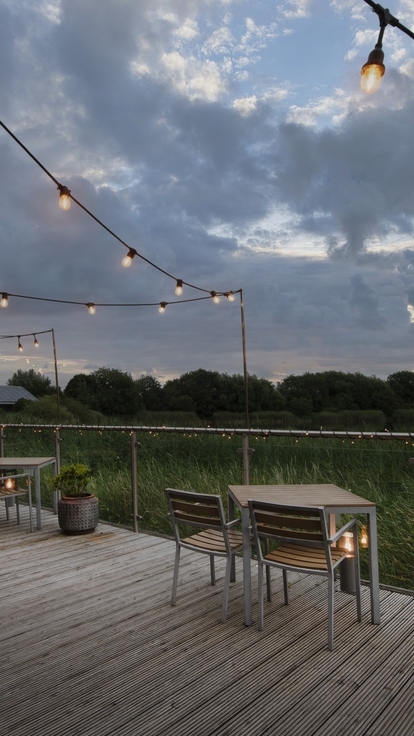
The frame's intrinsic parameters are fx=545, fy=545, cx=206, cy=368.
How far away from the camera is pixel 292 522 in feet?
10.0

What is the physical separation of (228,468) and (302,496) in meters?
1.79

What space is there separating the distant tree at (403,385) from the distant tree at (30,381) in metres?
33.6

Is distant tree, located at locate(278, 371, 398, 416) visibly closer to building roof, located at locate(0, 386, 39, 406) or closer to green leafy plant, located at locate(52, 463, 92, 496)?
green leafy plant, located at locate(52, 463, 92, 496)

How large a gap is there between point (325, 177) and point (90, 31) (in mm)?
7172

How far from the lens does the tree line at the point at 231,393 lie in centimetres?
1572

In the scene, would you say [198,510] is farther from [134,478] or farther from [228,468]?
[134,478]

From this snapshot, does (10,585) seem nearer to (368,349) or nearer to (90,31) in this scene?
(90,31)

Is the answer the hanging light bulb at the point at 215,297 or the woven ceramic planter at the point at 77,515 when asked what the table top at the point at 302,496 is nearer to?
the woven ceramic planter at the point at 77,515

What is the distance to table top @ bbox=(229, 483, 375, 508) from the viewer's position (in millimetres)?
3328

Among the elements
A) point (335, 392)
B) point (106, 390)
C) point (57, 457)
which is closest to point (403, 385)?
point (335, 392)

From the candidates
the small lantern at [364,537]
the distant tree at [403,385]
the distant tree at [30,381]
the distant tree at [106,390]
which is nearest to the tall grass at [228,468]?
the small lantern at [364,537]

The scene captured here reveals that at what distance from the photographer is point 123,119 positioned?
946 cm

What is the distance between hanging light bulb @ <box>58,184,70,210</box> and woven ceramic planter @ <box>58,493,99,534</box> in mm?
2891

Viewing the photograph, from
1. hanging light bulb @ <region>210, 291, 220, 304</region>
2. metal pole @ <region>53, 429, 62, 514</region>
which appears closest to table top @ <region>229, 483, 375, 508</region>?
metal pole @ <region>53, 429, 62, 514</region>
